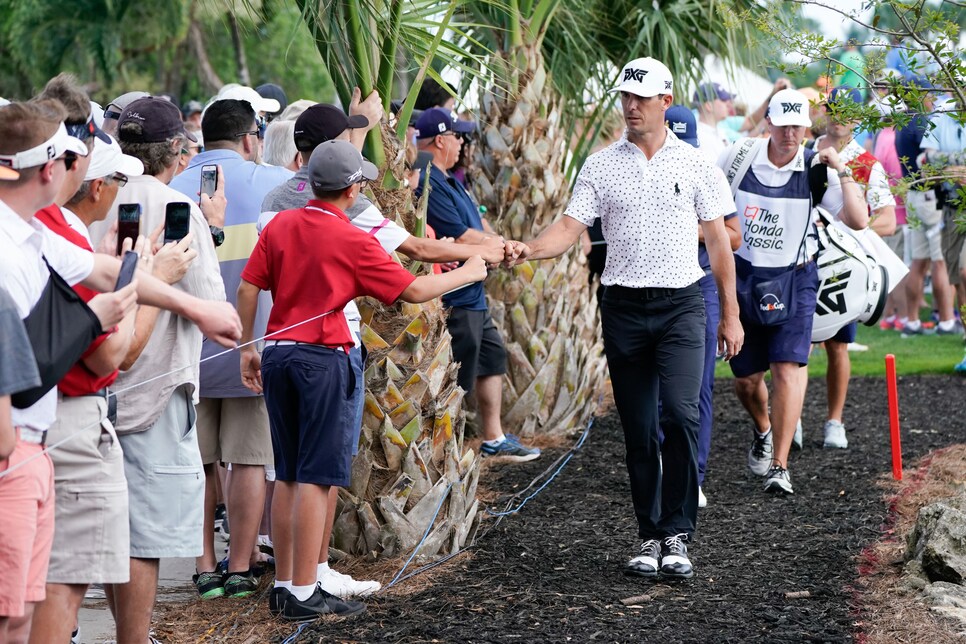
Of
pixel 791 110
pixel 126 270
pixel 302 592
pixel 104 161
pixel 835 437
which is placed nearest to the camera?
pixel 126 270

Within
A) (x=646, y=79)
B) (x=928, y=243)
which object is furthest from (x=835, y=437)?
(x=928, y=243)

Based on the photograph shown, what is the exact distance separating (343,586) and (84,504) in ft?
5.46

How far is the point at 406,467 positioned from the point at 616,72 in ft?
17.4

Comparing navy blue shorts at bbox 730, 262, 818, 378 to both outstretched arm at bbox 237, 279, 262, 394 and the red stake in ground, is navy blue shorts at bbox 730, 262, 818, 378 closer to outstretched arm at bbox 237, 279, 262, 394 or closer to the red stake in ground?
the red stake in ground

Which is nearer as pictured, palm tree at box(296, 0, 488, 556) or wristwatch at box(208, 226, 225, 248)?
wristwatch at box(208, 226, 225, 248)

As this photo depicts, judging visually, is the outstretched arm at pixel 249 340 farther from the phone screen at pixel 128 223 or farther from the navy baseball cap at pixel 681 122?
the navy baseball cap at pixel 681 122

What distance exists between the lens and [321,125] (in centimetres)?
497

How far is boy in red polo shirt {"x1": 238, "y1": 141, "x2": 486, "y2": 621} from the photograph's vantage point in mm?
4527

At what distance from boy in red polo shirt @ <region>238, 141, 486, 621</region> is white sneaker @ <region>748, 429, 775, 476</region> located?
3.29m

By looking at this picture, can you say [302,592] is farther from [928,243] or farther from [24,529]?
[928,243]

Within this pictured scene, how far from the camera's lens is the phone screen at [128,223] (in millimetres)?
3717

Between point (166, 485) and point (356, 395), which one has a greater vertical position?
point (356, 395)

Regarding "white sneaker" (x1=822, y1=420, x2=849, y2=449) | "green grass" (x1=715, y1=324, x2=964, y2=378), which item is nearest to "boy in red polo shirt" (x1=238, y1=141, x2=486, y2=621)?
"white sneaker" (x1=822, y1=420, x2=849, y2=449)

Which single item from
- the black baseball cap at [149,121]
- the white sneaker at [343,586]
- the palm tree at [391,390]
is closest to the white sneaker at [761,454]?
the palm tree at [391,390]
